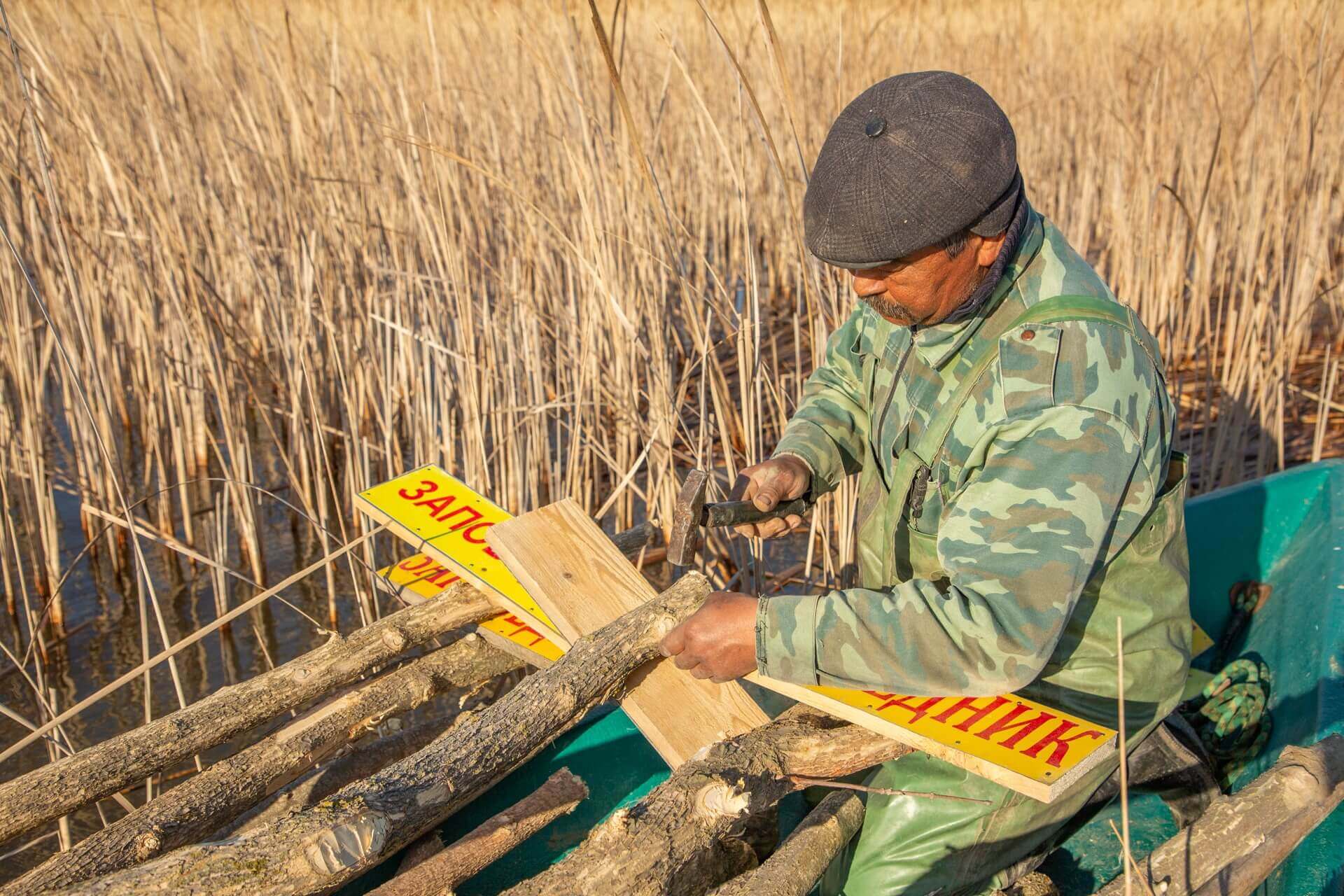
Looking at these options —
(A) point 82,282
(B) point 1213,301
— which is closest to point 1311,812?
(A) point 82,282

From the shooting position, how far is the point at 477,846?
1702mm

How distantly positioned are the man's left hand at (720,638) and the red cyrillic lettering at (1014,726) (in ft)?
1.06

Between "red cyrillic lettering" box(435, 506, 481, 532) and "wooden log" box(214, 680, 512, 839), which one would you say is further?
"red cyrillic lettering" box(435, 506, 481, 532)

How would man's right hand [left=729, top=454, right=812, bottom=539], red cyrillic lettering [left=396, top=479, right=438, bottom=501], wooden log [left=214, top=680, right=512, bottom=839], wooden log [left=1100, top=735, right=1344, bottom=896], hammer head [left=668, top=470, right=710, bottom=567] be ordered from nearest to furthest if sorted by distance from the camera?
1. wooden log [left=1100, top=735, right=1344, bottom=896]
2. hammer head [left=668, top=470, right=710, bottom=567]
3. man's right hand [left=729, top=454, right=812, bottom=539]
4. wooden log [left=214, top=680, right=512, bottom=839]
5. red cyrillic lettering [left=396, top=479, right=438, bottom=501]

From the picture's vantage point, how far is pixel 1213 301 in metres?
5.46

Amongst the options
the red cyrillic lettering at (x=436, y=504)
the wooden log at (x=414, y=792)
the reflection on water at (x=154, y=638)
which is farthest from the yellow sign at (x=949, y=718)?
the reflection on water at (x=154, y=638)

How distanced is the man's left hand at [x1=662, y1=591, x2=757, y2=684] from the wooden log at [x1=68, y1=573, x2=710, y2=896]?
0.14 m

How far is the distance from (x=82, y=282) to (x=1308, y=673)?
11.1 ft

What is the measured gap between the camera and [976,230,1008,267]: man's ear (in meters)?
1.47

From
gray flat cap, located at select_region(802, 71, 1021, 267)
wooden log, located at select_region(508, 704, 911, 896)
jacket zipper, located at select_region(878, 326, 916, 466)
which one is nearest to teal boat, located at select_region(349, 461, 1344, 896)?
wooden log, located at select_region(508, 704, 911, 896)

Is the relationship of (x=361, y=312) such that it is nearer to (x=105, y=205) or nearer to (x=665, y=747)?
(x=105, y=205)

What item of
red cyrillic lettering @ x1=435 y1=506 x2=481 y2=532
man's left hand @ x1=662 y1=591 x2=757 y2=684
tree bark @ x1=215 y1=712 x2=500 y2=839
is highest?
man's left hand @ x1=662 y1=591 x2=757 y2=684

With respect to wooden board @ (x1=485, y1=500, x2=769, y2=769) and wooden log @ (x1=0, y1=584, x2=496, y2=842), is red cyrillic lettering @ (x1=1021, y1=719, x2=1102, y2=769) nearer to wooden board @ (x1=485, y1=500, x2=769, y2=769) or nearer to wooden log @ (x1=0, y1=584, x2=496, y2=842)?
wooden board @ (x1=485, y1=500, x2=769, y2=769)

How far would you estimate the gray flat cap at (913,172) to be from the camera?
138 cm
